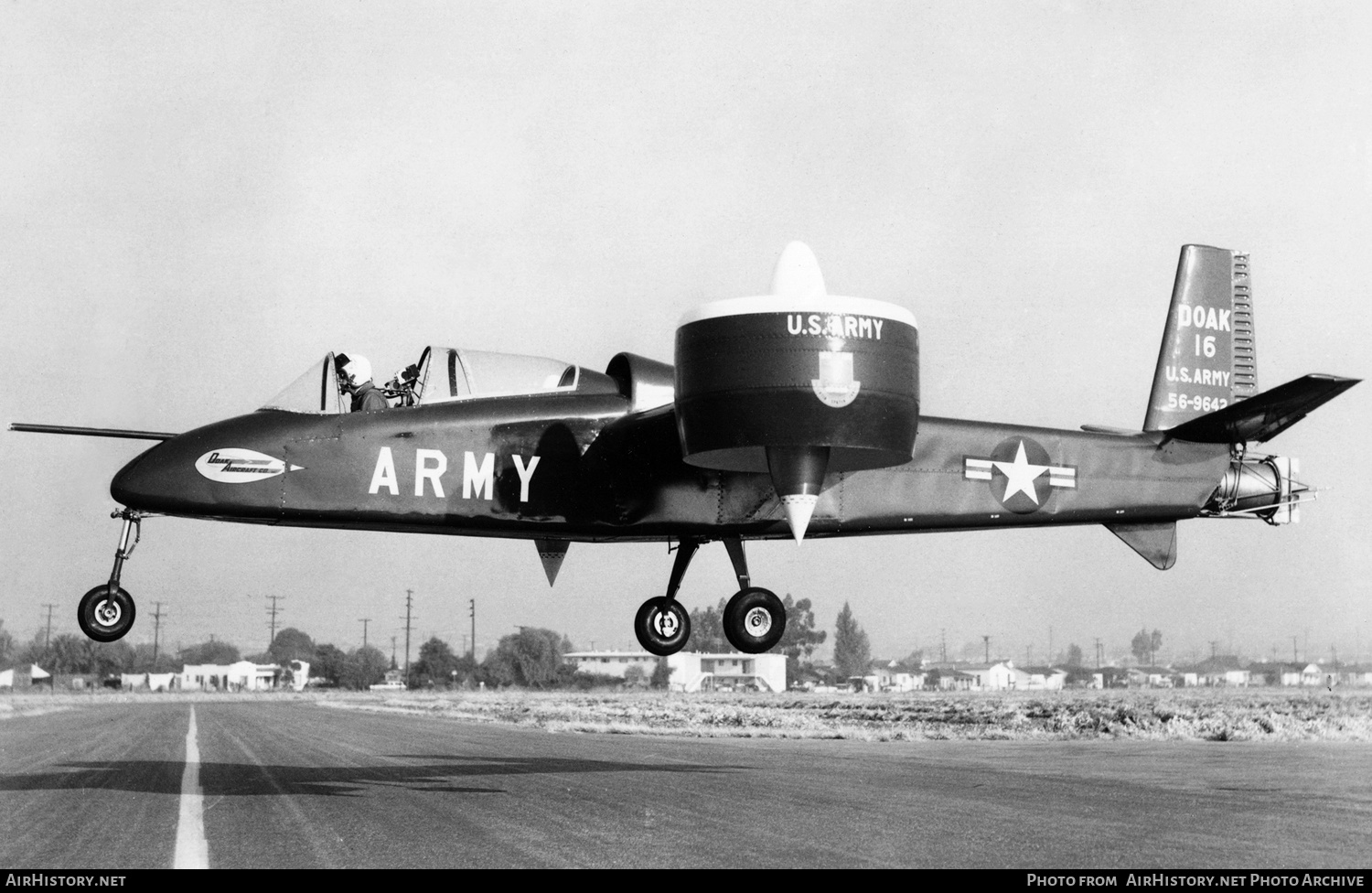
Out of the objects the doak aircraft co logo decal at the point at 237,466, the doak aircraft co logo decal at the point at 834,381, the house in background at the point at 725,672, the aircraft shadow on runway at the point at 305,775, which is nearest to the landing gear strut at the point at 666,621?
the aircraft shadow on runway at the point at 305,775

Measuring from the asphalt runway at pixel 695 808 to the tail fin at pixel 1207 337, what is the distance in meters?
7.49

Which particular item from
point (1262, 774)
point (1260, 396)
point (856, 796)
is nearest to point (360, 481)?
point (856, 796)

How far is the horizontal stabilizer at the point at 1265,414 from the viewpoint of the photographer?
2055 centimetres

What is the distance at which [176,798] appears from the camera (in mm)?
22594

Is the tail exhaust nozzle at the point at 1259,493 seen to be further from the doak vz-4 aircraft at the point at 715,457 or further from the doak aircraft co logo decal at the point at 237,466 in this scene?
the doak aircraft co logo decal at the point at 237,466

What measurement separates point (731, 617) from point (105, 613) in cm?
944

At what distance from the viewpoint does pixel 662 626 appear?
75.5ft

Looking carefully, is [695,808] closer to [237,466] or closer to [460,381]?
[460,381]

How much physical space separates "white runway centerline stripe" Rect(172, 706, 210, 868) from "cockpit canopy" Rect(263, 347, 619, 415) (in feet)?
19.5

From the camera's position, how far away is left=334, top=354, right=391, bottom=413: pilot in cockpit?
1962cm

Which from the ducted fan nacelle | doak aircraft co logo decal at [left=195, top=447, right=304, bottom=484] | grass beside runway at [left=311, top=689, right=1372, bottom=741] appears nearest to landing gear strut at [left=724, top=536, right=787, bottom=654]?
the ducted fan nacelle

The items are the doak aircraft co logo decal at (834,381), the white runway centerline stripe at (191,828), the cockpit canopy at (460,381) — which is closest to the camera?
the white runway centerline stripe at (191,828)

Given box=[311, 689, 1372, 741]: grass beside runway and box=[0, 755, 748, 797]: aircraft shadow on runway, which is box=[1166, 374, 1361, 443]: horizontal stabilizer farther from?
box=[311, 689, 1372, 741]: grass beside runway

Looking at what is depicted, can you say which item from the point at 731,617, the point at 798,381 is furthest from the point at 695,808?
the point at 798,381
